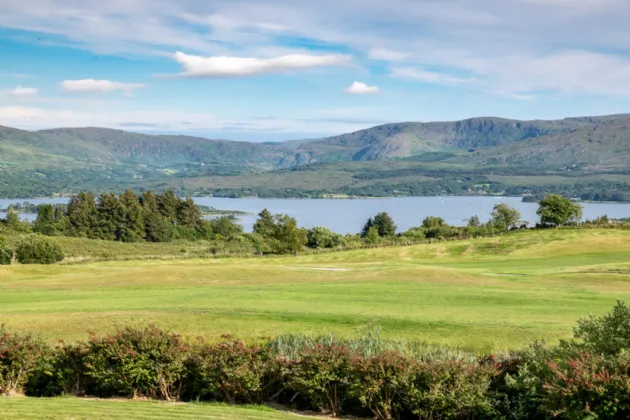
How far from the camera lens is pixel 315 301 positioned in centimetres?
3025

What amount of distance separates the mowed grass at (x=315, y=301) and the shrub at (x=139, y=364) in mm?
4759

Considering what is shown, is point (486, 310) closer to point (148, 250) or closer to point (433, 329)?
A: point (433, 329)

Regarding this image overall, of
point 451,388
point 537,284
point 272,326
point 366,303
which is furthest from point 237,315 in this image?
point 537,284

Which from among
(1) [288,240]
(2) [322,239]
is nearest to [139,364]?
(1) [288,240]

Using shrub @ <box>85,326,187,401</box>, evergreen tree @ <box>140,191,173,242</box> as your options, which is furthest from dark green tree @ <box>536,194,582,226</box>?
evergreen tree @ <box>140,191,173,242</box>

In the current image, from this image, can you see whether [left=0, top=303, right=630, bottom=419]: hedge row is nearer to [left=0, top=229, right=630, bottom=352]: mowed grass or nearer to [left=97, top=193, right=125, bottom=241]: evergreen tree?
[left=0, top=229, right=630, bottom=352]: mowed grass

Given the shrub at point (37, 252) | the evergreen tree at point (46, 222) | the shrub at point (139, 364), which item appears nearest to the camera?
the shrub at point (139, 364)

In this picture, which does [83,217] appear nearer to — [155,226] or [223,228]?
[155,226]

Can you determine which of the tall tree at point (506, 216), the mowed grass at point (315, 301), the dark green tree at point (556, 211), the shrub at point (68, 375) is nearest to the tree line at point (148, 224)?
the tall tree at point (506, 216)

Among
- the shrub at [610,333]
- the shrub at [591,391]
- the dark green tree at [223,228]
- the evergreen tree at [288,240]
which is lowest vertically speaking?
the dark green tree at [223,228]

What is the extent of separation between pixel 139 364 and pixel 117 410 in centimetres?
271

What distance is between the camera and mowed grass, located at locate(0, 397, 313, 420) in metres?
14.5

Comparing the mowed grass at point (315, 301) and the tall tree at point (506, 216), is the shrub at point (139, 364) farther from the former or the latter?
the tall tree at point (506, 216)

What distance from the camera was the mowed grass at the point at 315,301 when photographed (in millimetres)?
23781
